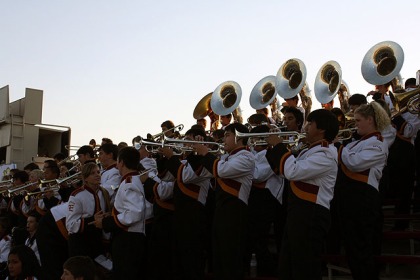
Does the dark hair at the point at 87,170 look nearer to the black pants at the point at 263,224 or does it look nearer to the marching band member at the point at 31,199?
the black pants at the point at 263,224

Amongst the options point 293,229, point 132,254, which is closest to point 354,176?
point 293,229

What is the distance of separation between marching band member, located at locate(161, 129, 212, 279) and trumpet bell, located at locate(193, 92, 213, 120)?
4.50 m

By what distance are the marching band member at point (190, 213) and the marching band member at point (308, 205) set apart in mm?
1533

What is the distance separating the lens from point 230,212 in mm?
6379

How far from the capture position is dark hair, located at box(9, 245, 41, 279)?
711 cm

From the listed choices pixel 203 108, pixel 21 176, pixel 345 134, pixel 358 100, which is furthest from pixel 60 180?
pixel 203 108

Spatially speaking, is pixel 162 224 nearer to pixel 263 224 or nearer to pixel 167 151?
pixel 167 151

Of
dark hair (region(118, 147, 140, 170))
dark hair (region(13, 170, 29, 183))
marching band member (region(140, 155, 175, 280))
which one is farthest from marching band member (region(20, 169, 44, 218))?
dark hair (region(118, 147, 140, 170))

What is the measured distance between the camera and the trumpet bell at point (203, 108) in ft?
37.8

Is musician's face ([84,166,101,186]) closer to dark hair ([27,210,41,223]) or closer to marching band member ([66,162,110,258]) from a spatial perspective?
marching band member ([66,162,110,258])

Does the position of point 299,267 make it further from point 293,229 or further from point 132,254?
point 132,254

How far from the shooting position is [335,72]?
9.41 metres

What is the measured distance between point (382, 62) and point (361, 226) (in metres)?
3.72

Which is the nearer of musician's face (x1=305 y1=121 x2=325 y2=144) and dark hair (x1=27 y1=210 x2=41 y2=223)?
musician's face (x1=305 y1=121 x2=325 y2=144)
